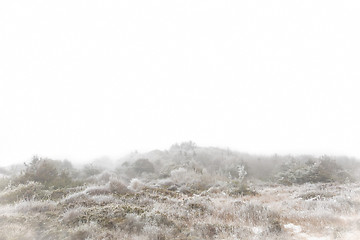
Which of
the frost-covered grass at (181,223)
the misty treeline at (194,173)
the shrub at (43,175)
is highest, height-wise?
the frost-covered grass at (181,223)

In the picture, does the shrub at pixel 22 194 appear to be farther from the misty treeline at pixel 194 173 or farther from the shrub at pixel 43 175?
the shrub at pixel 43 175

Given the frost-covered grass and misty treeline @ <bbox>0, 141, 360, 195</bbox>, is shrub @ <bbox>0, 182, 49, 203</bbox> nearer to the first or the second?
misty treeline @ <bbox>0, 141, 360, 195</bbox>

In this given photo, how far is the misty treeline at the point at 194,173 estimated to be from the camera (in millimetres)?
12356

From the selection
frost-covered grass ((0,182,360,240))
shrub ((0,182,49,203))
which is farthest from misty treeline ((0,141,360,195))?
frost-covered grass ((0,182,360,240))

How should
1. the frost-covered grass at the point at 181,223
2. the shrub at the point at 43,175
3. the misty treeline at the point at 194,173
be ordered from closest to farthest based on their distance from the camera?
the frost-covered grass at the point at 181,223, the shrub at the point at 43,175, the misty treeline at the point at 194,173

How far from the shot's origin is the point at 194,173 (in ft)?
63.4

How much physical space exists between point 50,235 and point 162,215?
2341mm

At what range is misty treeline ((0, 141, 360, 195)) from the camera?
40.5ft

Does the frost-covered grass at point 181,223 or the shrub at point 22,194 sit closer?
the frost-covered grass at point 181,223

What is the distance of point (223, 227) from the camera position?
15.8 feet

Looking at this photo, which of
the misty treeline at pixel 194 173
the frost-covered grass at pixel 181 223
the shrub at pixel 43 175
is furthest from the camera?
the misty treeline at pixel 194 173

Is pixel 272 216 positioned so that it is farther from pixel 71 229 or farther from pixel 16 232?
pixel 16 232

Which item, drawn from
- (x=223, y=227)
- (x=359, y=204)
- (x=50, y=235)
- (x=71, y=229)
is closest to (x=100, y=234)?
(x=71, y=229)

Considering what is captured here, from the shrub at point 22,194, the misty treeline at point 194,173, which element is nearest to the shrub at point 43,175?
the misty treeline at point 194,173
